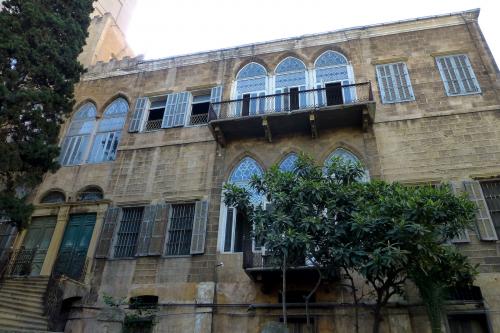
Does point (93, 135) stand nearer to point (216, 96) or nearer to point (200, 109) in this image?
point (200, 109)

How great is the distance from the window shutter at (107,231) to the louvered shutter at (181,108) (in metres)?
4.07

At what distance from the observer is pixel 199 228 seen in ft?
41.9

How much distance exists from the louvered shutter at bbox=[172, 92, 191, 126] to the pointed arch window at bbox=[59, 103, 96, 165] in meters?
3.87

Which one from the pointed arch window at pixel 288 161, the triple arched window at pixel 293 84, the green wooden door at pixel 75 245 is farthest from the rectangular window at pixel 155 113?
the pointed arch window at pixel 288 161

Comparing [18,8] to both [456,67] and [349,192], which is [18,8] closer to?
[349,192]

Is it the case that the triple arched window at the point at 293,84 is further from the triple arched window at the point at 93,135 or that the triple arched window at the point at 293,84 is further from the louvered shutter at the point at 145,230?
the triple arched window at the point at 93,135

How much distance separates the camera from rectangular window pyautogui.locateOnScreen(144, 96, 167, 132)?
52.4 feet

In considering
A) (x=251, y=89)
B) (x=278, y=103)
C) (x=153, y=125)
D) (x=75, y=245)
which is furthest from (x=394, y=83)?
(x=75, y=245)

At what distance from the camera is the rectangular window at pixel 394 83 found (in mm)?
13680

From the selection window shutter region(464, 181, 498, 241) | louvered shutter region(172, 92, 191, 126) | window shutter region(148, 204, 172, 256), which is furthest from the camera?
louvered shutter region(172, 92, 191, 126)

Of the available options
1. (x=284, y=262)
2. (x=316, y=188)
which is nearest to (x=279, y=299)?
(x=284, y=262)

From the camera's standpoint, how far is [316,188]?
941 cm

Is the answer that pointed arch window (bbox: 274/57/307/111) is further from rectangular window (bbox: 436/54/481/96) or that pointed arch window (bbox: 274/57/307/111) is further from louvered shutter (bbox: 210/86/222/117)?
rectangular window (bbox: 436/54/481/96)

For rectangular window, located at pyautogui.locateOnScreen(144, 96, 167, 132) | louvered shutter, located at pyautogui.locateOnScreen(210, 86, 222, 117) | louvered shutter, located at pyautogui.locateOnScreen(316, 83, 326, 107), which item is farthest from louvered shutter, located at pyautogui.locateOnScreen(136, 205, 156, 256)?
louvered shutter, located at pyautogui.locateOnScreen(316, 83, 326, 107)
